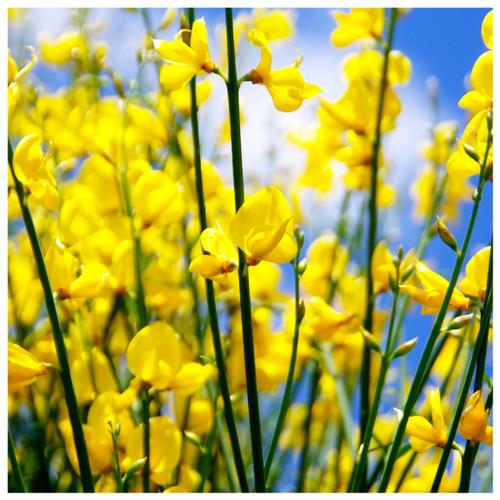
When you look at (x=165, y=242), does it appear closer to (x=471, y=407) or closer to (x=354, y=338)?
(x=354, y=338)

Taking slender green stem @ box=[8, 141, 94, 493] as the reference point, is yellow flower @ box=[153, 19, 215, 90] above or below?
above

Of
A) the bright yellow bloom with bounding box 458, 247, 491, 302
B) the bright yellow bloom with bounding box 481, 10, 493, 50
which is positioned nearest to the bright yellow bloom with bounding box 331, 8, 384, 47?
the bright yellow bloom with bounding box 481, 10, 493, 50

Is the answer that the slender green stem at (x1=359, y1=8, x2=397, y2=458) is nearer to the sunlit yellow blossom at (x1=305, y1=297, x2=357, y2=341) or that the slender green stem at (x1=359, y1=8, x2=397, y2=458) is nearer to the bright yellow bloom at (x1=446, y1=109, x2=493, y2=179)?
the sunlit yellow blossom at (x1=305, y1=297, x2=357, y2=341)

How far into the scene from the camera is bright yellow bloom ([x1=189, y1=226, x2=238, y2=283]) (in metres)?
0.45

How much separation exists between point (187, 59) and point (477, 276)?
11.2 inches

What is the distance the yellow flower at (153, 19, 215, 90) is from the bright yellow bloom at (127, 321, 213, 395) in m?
0.19

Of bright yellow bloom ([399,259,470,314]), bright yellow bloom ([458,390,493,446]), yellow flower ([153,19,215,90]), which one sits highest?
yellow flower ([153,19,215,90])

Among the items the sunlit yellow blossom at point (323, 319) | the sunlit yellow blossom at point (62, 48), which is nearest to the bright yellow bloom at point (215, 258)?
the sunlit yellow blossom at point (323, 319)

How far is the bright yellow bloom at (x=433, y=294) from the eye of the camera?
49 centimetres

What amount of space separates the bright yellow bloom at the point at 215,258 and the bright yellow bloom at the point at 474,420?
7.9 inches

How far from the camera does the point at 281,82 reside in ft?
1.63

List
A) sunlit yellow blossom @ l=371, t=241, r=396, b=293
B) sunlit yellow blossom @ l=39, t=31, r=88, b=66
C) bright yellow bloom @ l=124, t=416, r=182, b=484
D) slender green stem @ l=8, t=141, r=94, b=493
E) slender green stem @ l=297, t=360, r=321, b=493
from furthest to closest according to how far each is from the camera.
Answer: sunlit yellow blossom @ l=39, t=31, r=88, b=66
slender green stem @ l=297, t=360, r=321, b=493
sunlit yellow blossom @ l=371, t=241, r=396, b=293
bright yellow bloom @ l=124, t=416, r=182, b=484
slender green stem @ l=8, t=141, r=94, b=493

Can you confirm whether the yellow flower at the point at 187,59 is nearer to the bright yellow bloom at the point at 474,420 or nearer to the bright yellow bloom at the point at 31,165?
the bright yellow bloom at the point at 31,165
